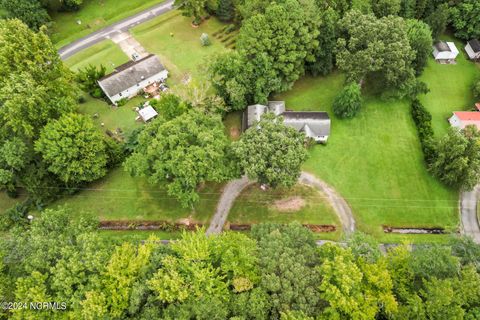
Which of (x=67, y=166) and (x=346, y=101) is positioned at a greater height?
(x=67, y=166)

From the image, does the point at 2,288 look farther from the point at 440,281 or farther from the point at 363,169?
the point at 363,169

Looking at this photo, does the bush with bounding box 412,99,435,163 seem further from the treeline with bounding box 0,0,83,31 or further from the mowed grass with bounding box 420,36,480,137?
the treeline with bounding box 0,0,83,31

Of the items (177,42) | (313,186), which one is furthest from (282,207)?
(177,42)

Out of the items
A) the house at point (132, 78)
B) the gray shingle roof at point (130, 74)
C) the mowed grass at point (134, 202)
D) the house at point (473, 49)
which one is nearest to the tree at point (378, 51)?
the house at point (473, 49)

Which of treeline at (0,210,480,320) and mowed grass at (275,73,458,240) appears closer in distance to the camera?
treeline at (0,210,480,320)

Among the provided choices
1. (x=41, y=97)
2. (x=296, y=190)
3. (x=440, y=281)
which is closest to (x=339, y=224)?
(x=296, y=190)

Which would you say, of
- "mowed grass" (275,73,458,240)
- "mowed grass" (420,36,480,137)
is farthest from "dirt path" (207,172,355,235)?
"mowed grass" (420,36,480,137)
